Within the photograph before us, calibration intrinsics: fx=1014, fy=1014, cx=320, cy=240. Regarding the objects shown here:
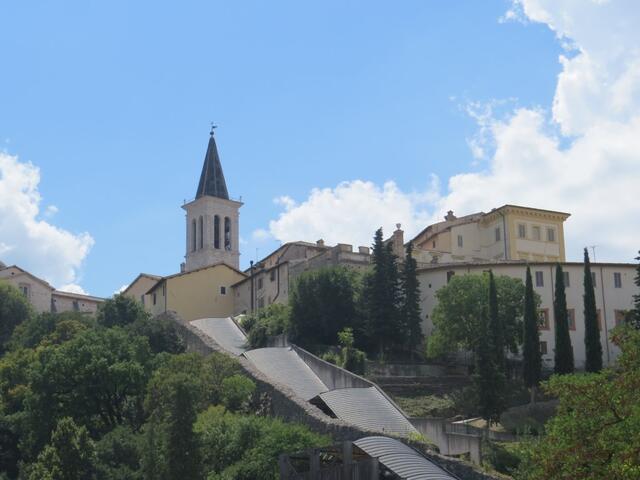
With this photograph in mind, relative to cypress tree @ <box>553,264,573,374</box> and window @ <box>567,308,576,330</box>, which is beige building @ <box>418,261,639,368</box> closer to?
window @ <box>567,308,576,330</box>

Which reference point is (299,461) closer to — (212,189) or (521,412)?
(521,412)

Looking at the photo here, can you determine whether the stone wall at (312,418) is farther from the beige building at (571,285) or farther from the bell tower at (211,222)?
the bell tower at (211,222)

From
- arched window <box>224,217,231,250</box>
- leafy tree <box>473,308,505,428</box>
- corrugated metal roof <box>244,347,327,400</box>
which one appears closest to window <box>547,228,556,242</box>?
corrugated metal roof <box>244,347,327,400</box>

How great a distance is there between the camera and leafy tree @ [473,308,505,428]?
153 feet

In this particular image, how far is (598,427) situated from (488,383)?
25.3m

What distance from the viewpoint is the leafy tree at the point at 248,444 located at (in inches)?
1399

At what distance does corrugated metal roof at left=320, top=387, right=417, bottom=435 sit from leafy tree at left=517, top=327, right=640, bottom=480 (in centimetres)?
1735

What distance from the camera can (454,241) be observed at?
272 ft

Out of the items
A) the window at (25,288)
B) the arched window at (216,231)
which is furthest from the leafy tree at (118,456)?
the arched window at (216,231)

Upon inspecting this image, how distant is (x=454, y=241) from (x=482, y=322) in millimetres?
30394

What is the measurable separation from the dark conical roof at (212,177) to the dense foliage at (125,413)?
56.1 metres

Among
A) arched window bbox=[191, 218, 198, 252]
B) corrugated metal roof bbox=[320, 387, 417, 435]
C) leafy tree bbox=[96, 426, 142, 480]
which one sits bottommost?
leafy tree bbox=[96, 426, 142, 480]

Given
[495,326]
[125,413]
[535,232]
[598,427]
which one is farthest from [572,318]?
[598,427]

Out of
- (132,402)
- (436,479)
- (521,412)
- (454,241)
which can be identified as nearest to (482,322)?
(521,412)
